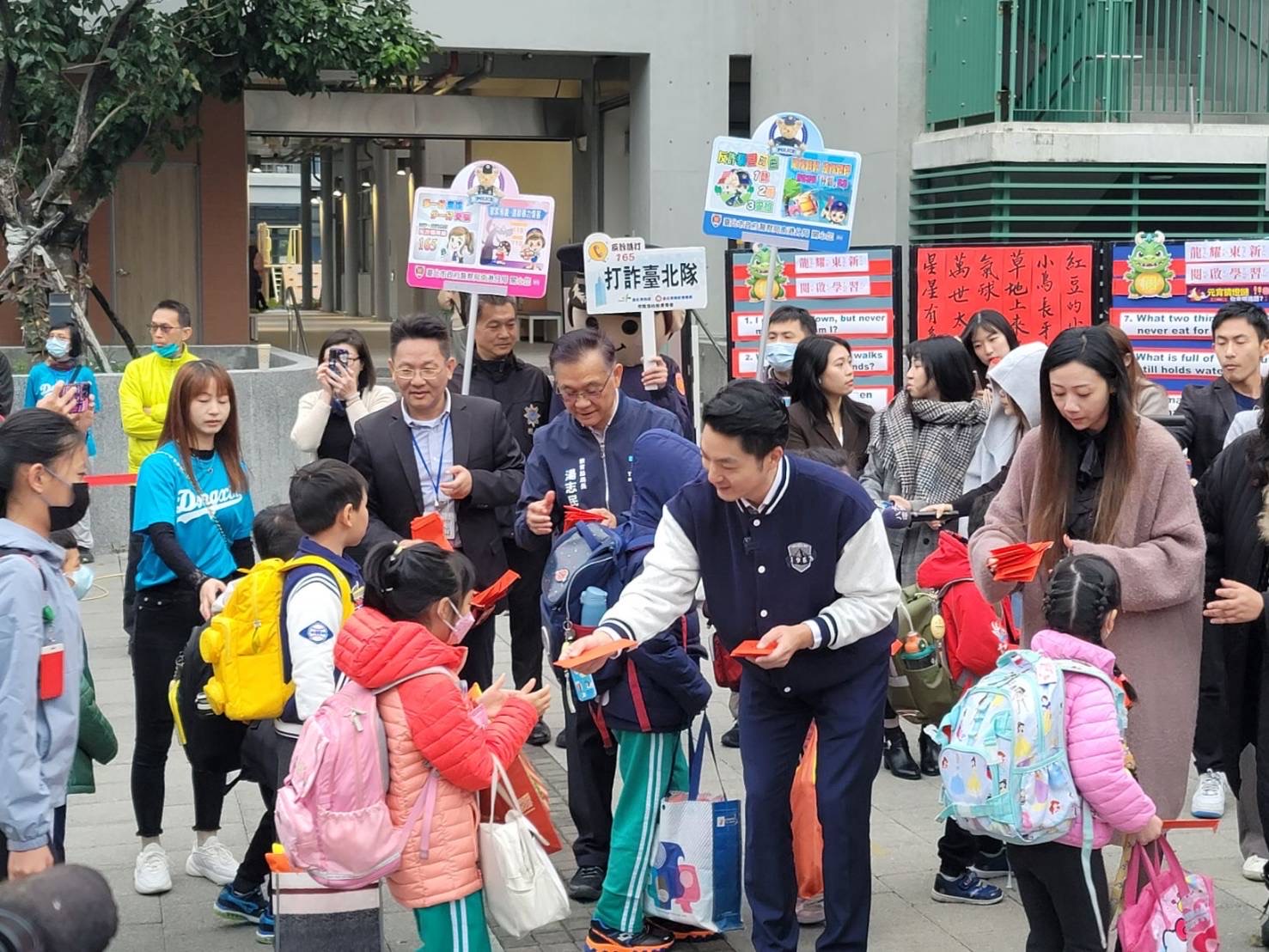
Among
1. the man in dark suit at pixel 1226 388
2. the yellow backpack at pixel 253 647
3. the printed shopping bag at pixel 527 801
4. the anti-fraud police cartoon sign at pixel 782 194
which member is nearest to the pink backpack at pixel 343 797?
the printed shopping bag at pixel 527 801

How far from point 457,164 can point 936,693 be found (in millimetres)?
25948

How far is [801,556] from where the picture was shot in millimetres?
4301

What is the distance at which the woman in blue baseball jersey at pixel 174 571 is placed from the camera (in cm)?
539

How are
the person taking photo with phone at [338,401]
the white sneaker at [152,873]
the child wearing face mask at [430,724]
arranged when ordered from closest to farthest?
1. the child wearing face mask at [430,724]
2. the white sneaker at [152,873]
3. the person taking photo with phone at [338,401]

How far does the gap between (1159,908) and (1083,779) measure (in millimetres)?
531

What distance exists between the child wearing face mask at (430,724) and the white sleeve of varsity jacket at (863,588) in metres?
0.92

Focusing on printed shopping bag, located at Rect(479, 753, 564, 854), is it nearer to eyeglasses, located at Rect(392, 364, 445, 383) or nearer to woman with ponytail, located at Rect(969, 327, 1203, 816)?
woman with ponytail, located at Rect(969, 327, 1203, 816)

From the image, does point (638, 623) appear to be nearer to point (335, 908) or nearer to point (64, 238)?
point (335, 908)

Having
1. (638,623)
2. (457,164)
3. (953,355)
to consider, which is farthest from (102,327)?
(638,623)

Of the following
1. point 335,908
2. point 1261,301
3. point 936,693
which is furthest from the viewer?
point 1261,301

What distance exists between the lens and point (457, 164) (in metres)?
30.2

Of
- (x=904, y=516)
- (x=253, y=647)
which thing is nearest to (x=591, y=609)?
(x=253, y=647)

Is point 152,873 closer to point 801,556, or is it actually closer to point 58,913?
point 801,556

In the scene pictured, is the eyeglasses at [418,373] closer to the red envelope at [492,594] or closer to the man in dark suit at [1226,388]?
the red envelope at [492,594]
